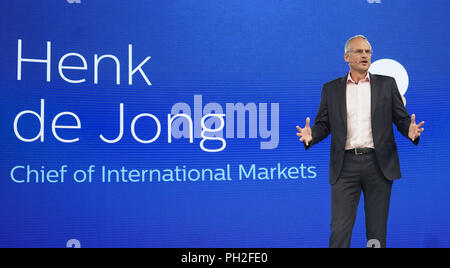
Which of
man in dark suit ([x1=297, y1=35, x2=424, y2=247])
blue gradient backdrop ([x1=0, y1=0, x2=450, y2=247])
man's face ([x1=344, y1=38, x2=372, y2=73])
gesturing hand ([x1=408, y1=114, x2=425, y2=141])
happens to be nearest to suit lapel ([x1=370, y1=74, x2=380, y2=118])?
man in dark suit ([x1=297, y1=35, x2=424, y2=247])

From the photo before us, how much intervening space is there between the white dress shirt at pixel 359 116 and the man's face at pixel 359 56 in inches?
4.1

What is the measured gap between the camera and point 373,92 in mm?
3705

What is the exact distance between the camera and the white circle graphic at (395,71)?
440 centimetres

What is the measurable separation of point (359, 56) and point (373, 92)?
34 centimetres

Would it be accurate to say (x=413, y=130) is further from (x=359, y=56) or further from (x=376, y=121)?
(x=359, y=56)

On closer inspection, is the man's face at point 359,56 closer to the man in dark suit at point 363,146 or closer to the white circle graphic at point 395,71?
the man in dark suit at point 363,146

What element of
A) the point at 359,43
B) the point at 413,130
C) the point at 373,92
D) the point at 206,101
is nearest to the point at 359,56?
the point at 359,43

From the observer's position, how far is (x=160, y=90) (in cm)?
436

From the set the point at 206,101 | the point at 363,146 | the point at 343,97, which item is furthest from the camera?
the point at 206,101

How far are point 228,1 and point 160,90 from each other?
0.95m

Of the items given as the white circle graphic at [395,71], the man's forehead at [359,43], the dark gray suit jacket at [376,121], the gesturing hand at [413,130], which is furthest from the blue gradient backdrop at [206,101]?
the gesturing hand at [413,130]

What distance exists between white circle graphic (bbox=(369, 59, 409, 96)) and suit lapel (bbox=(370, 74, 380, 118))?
0.69 metres

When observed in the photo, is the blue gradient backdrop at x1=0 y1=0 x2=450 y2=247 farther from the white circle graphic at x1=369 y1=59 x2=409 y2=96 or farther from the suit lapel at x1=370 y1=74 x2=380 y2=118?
the suit lapel at x1=370 y1=74 x2=380 y2=118
